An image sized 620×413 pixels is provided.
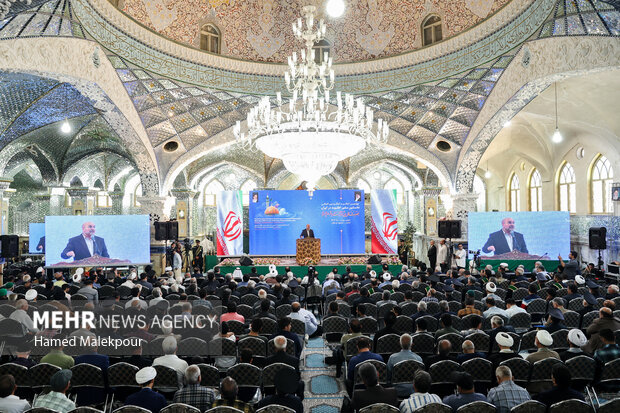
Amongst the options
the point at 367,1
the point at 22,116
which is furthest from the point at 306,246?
the point at 22,116

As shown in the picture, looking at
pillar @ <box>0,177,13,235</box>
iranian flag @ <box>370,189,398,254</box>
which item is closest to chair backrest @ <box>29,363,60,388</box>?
pillar @ <box>0,177,13,235</box>

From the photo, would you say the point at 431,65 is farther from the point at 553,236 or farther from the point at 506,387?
the point at 506,387

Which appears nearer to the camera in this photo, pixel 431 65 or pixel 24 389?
pixel 24 389

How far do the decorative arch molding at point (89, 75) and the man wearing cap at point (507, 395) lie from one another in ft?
31.7

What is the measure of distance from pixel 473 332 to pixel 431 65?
32.4ft

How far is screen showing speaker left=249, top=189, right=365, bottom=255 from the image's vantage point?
60.2ft

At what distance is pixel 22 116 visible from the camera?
1196cm

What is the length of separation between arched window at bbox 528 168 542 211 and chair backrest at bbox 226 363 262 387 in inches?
668

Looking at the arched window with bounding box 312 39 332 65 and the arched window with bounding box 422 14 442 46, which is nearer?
the arched window with bounding box 422 14 442 46

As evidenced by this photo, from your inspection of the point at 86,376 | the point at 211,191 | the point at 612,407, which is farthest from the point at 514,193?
the point at 86,376

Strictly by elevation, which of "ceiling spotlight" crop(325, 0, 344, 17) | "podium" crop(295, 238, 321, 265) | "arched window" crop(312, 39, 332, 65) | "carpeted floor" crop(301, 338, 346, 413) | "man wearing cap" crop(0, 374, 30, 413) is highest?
"ceiling spotlight" crop(325, 0, 344, 17)

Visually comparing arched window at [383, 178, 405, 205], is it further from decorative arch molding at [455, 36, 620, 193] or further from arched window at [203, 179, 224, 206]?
arched window at [203, 179, 224, 206]

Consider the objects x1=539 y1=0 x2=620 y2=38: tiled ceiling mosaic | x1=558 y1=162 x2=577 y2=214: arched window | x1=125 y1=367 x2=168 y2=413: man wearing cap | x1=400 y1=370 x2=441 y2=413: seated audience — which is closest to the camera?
x1=400 y1=370 x2=441 y2=413: seated audience

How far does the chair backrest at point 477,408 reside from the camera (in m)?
3.01
